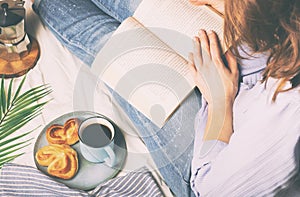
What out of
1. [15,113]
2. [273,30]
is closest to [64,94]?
[15,113]

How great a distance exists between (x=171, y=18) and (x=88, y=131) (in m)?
0.27

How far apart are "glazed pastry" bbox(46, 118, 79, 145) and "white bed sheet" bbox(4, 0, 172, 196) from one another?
0.05 m

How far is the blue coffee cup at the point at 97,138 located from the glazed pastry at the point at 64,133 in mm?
50

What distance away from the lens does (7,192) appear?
96 cm

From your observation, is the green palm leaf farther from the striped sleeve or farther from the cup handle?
the cup handle

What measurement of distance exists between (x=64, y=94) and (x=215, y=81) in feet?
1.28

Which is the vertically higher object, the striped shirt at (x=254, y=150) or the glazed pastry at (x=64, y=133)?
the striped shirt at (x=254, y=150)

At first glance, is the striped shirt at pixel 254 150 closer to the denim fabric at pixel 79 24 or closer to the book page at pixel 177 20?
the book page at pixel 177 20

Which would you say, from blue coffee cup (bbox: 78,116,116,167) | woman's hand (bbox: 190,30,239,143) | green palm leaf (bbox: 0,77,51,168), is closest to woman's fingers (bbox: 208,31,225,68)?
woman's hand (bbox: 190,30,239,143)

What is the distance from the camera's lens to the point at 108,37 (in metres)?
1.02

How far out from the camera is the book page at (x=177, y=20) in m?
0.89

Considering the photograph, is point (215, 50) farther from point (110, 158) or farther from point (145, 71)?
point (110, 158)

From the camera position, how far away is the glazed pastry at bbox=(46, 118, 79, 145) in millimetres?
1008

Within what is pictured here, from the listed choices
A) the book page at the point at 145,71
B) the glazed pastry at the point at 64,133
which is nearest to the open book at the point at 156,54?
the book page at the point at 145,71
